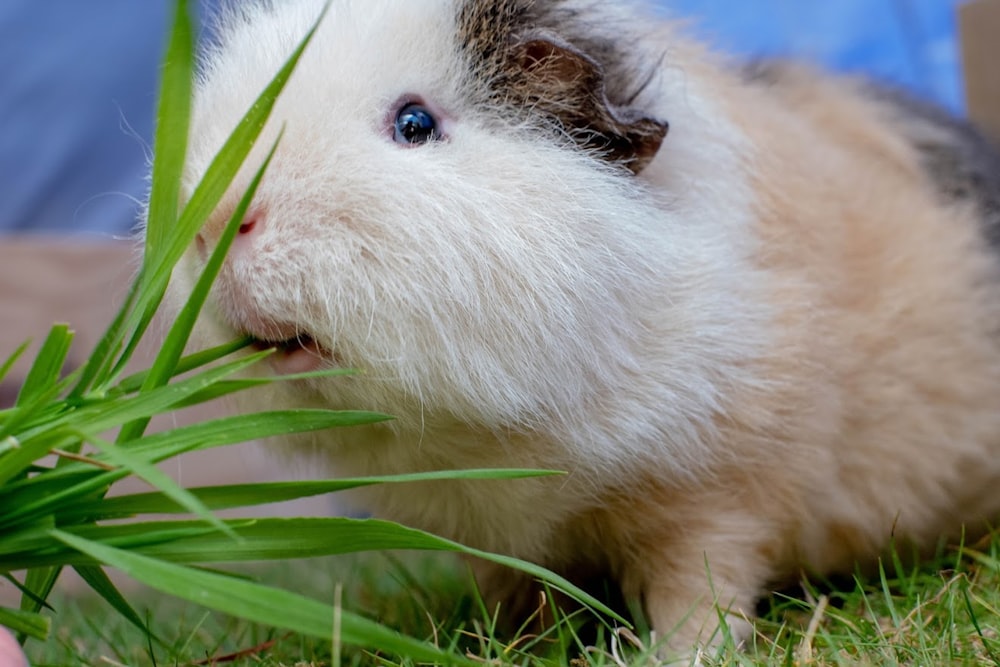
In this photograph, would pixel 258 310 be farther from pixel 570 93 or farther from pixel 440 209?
pixel 570 93

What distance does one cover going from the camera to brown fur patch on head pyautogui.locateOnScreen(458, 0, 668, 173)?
177cm

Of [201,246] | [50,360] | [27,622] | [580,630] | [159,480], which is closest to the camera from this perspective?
[159,480]

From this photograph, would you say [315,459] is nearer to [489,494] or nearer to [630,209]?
[489,494]

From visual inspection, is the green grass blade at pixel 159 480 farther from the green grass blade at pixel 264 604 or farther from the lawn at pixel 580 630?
the lawn at pixel 580 630

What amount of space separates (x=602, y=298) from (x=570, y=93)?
367 millimetres

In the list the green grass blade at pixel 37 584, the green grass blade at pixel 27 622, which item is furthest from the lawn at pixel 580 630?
the green grass blade at pixel 27 622

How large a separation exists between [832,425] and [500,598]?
2.68 ft

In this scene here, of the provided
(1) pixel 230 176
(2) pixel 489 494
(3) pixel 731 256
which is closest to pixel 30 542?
(1) pixel 230 176

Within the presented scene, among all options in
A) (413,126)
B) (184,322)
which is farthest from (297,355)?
(413,126)

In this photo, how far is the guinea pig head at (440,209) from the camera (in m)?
1.57

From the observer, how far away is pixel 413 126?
5.60ft

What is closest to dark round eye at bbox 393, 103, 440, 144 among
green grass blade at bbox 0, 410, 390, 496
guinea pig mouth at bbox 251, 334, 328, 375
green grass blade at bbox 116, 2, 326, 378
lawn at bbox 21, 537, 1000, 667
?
green grass blade at bbox 116, 2, 326, 378

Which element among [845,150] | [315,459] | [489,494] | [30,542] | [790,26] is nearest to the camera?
[30,542]

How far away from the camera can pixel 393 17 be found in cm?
178
